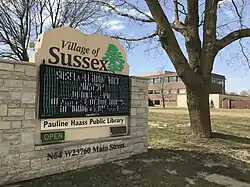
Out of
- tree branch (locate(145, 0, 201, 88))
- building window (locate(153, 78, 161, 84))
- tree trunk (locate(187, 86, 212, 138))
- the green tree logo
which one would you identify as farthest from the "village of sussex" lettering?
building window (locate(153, 78, 161, 84))

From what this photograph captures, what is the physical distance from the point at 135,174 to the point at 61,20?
14763 millimetres

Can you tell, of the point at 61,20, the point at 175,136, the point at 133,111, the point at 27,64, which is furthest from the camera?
the point at 61,20

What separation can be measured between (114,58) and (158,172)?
2661 mm

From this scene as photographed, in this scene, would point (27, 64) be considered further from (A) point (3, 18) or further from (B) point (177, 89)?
(B) point (177, 89)

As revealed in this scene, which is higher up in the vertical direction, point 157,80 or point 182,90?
point 157,80

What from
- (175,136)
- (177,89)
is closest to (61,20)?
(175,136)

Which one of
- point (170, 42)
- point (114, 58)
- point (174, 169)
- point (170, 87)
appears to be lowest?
point (174, 169)

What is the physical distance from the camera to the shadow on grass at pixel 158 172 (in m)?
5.16

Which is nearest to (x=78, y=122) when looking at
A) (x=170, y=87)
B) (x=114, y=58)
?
(x=114, y=58)

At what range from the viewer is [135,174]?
5.74 m

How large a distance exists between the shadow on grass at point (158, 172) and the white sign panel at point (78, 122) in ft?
2.80

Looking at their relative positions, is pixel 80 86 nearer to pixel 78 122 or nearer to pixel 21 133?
pixel 78 122

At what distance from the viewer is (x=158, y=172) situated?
19.6ft

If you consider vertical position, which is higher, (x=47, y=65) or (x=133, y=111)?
(x=47, y=65)
